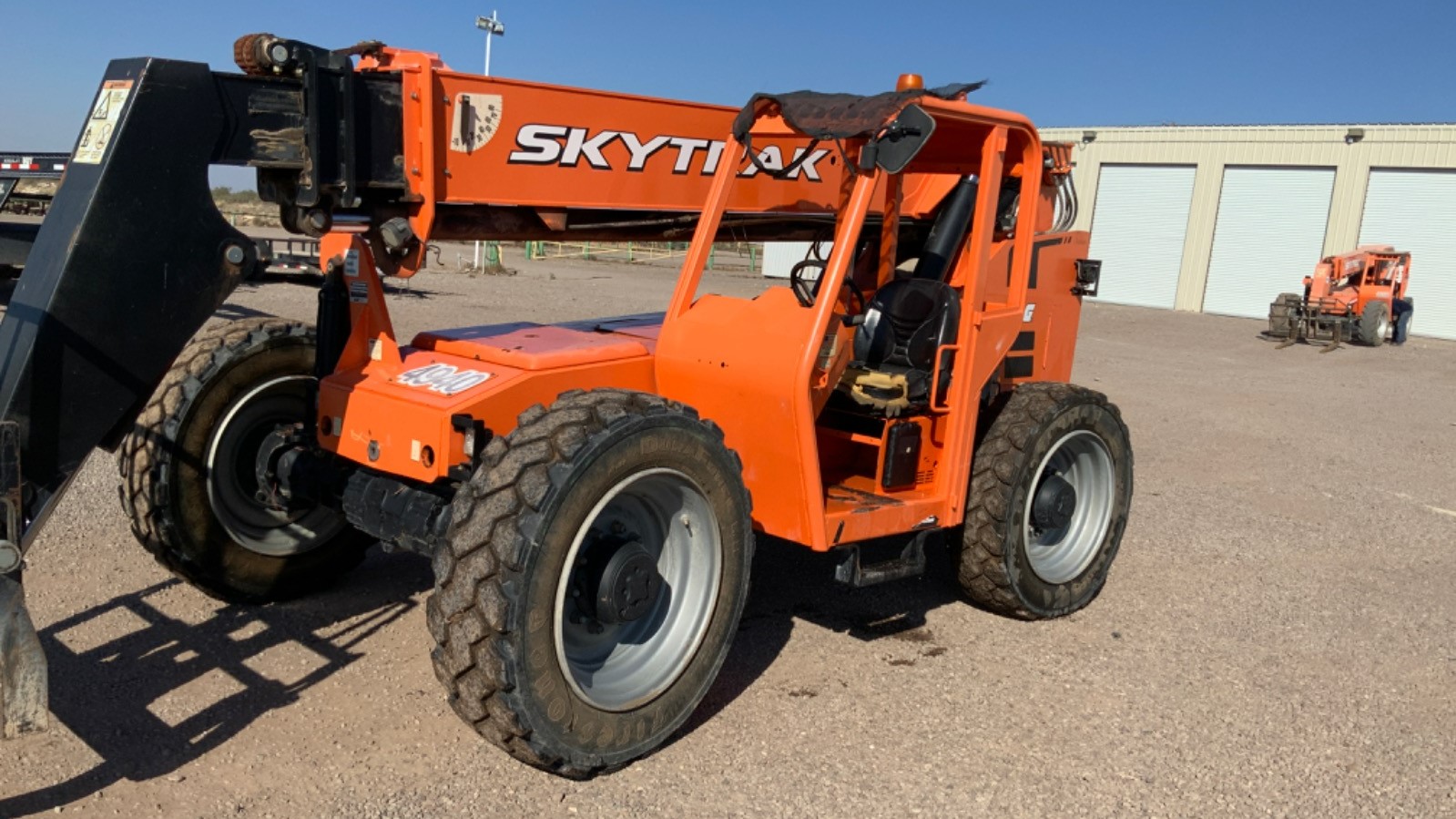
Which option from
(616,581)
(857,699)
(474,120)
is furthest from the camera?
(857,699)

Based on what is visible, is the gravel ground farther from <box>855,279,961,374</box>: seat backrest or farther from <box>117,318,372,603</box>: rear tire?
<box>855,279,961,374</box>: seat backrest

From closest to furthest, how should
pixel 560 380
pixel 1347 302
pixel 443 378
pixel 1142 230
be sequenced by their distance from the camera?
pixel 443 378, pixel 560 380, pixel 1347 302, pixel 1142 230

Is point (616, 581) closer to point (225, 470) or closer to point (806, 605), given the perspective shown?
point (806, 605)

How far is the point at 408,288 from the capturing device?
70.1 ft

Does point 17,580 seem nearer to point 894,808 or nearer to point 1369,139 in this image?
point 894,808

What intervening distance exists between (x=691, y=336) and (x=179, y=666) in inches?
97.2

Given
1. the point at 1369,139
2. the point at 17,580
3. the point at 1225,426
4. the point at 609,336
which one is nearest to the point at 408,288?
the point at 1225,426

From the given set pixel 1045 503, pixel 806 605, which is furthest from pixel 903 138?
pixel 806 605

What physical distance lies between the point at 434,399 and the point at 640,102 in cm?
145

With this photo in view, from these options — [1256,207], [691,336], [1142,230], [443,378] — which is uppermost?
[1256,207]

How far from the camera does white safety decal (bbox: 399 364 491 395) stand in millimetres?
4098

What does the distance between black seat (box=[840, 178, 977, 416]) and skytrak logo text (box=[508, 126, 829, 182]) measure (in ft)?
2.52

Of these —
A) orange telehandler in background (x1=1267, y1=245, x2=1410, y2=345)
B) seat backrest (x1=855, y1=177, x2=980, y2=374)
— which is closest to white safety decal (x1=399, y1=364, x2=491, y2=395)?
seat backrest (x1=855, y1=177, x2=980, y2=374)

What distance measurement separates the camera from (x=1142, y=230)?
1217 inches
